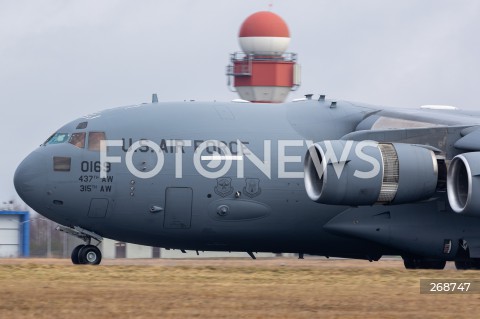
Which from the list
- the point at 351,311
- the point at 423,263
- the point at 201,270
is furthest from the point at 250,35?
the point at 351,311

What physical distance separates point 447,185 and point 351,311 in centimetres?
725

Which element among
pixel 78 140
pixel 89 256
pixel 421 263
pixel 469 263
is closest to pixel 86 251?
pixel 89 256

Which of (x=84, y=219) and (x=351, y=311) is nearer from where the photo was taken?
(x=351, y=311)

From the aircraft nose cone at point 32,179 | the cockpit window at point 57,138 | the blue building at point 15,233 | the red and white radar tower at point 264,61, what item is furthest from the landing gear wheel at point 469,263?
the red and white radar tower at point 264,61

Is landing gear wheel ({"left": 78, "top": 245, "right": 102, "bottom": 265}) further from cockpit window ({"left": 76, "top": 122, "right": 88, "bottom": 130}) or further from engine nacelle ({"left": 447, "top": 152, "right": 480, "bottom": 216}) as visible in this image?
engine nacelle ({"left": 447, "top": 152, "right": 480, "bottom": 216})

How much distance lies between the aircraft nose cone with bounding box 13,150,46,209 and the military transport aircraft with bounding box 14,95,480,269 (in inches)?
0.7

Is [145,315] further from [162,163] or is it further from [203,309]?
[162,163]

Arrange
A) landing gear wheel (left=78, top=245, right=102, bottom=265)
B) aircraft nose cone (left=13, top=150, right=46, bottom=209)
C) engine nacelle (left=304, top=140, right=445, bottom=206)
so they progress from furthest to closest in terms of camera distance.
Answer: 1. landing gear wheel (left=78, top=245, right=102, bottom=265)
2. aircraft nose cone (left=13, top=150, right=46, bottom=209)
3. engine nacelle (left=304, top=140, right=445, bottom=206)

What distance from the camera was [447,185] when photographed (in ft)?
71.3

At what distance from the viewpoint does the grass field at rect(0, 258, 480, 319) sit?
1473 cm

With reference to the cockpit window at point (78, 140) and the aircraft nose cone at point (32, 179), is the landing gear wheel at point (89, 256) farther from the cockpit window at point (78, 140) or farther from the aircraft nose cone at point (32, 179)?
the cockpit window at point (78, 140)

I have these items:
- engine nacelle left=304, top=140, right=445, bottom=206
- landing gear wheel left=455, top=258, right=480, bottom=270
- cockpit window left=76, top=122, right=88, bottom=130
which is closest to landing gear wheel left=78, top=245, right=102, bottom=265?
cockpit window left=76, top=122, right=88, bottom=130

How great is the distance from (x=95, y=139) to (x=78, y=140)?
0.35 m

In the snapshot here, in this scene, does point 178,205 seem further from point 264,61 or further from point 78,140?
point 264,61
